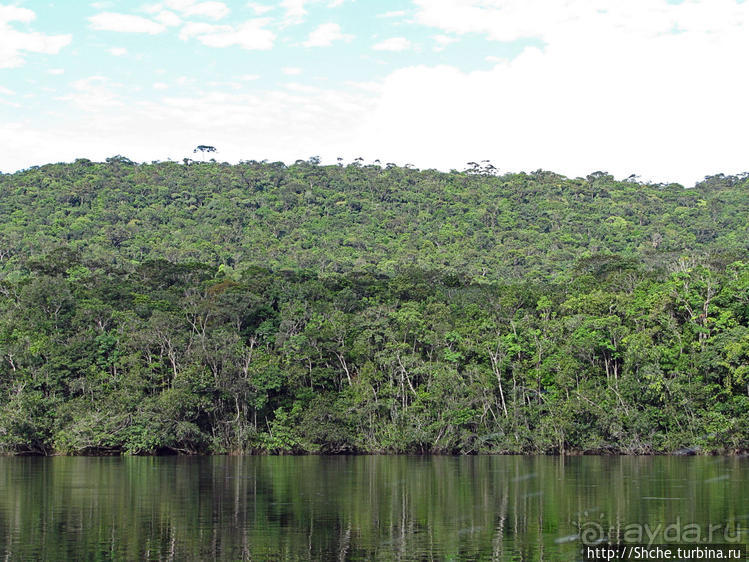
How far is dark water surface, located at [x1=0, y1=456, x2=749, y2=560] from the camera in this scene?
20.4 meters

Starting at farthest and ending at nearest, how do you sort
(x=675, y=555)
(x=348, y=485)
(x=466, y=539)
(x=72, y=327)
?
(x=72, y=327) → (x=348, y=485) → (x=466, y=539) → (x=675, y=555)

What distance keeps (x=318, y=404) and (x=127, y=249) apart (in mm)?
51326

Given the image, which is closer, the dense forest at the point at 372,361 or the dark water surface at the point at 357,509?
the dark water surface at the point at 357,509

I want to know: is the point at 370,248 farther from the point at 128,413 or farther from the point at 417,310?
the point at 128,413

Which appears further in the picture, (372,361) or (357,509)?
(372,361)

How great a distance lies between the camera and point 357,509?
87.7ft

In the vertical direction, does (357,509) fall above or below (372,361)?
below

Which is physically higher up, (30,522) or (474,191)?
(474,191)

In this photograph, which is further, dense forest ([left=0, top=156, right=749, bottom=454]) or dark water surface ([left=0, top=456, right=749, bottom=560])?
dense forest ([left=0, top=156, right=749, bottom=454])

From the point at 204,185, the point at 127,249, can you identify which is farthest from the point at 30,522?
the point at 204,185

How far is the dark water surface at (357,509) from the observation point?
20359 millimetres

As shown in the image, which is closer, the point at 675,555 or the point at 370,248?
the point at 675,555

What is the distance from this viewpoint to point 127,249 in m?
98.6

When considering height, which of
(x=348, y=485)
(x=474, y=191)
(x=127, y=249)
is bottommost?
(x=348, y=485)
